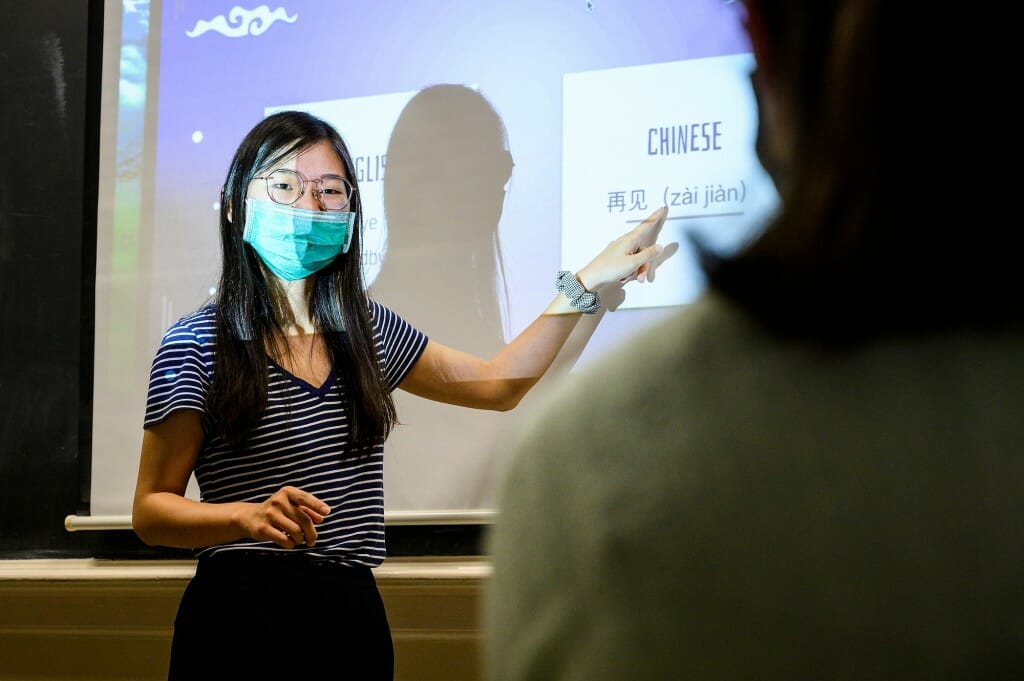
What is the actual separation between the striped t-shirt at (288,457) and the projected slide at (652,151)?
0.64 m

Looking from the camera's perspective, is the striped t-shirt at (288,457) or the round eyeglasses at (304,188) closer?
the striped t-shirt at (288,457)

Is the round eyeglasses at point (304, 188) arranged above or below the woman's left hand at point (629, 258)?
above

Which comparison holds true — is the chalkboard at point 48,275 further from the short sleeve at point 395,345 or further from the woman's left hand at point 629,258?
the woman's left hand at point 629,258

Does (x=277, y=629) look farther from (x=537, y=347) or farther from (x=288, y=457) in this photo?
(x=537, y=347)

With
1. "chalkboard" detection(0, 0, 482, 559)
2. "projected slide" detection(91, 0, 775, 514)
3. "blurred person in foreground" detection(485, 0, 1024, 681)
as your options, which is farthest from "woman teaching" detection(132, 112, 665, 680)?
"blurred person in foreground" detection(485, 0, 1024, 681)

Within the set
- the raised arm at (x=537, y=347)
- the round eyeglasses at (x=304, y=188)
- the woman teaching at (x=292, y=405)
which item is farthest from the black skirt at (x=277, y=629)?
the round eyeglasses at (x=304, y=188)

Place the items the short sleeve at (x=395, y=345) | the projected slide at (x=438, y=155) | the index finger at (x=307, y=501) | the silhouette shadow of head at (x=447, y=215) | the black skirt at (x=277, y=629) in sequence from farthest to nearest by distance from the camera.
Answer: the silhouette shadow of head at (x=447, y=215)
the projected slide at (x=438, y=155)
the short sleeve at (x=395, y=345)
the black skirt at (x=277, y=629)
the index finger at (x=307, y=501)

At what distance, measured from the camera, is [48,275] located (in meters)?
Answer: 2.59

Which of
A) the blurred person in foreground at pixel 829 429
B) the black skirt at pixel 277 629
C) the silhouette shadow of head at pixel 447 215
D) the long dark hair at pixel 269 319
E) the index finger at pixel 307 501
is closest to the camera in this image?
the blurred person in foreground at pixel 829 429

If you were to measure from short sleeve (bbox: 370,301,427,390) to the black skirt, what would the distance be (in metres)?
0.41

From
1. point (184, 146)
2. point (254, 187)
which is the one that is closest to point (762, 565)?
point (254, 187)

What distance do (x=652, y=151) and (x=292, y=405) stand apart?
88cm

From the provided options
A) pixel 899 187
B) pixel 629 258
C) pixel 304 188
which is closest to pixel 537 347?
pixel 629 258

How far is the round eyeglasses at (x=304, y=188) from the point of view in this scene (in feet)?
6.14
